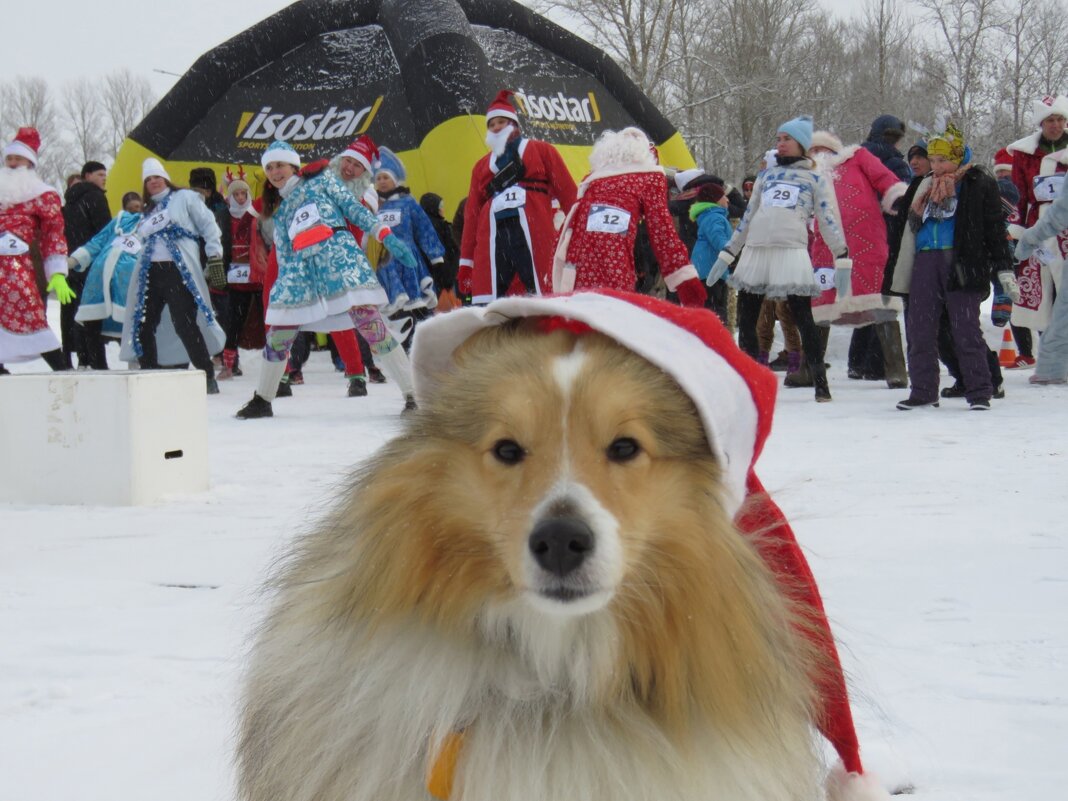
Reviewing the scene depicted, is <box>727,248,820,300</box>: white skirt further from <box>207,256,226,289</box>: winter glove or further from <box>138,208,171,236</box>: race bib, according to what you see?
<box>138,208,171,236</box>: race bib

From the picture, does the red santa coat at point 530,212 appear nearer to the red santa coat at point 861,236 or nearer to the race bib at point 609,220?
the race bib at point 609,220

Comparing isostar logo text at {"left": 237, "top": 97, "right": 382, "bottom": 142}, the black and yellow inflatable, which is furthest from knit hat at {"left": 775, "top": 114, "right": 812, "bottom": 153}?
isostar logo text at {"left": 237, "top": 97, "right": 382, "bottom": 142}

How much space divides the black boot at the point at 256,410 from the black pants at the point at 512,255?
1.95 m

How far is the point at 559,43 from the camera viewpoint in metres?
16.0

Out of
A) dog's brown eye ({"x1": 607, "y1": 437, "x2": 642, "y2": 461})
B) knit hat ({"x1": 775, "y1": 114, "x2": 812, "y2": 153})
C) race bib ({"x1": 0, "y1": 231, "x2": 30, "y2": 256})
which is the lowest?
dog's brown eye ({"x1": 607, "y1": 437, "x2": 642, "y2": 461})

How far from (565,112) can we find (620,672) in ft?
48.4

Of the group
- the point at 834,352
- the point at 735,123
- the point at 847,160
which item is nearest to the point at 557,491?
the point at 847,160

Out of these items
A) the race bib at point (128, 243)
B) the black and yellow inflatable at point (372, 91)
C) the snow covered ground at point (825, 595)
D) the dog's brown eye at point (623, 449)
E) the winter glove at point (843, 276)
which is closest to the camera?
the dog's brown eye at point (623, 449)

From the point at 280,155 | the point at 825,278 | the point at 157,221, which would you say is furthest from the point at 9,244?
the point at 825,278

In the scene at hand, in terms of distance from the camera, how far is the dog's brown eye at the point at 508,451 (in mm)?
1696

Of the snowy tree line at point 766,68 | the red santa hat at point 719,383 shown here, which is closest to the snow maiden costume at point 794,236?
the red santa hat at point 719,383

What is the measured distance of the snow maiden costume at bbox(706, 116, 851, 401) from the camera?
8336 mm

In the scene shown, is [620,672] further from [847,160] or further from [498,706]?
[847,160]

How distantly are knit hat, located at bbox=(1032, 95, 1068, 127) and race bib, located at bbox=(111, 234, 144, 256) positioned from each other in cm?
810
